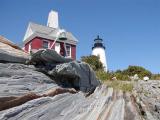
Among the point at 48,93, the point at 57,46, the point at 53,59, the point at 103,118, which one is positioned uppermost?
the point at 57,46

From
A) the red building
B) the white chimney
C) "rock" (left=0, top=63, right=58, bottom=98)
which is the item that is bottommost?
"rock" (left=0, top=63, right=58, bottom=98)

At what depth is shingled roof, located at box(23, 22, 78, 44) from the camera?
40.6m

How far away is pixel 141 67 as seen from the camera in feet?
124

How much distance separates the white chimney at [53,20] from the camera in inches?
1800

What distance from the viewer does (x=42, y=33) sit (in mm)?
41031

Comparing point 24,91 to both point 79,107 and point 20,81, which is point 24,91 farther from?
point 79,107

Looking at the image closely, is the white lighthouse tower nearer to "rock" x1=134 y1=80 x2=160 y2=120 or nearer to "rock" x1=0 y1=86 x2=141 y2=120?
"rock" x1=134 y1=80 x2=160 y2=120

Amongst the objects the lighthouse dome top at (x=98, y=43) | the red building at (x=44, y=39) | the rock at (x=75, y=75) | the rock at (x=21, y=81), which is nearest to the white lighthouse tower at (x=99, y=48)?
the lighthouse dome top at (x=98, y=43)

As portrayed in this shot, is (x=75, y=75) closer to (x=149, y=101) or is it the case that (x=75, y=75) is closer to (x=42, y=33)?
(x=149, y=101)

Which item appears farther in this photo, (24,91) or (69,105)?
(69,105)

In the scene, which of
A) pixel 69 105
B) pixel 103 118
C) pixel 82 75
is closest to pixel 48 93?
pixel 69 105

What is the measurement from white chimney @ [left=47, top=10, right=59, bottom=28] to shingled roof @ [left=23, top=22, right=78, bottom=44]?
2.30 m

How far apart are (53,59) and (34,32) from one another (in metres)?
28.2

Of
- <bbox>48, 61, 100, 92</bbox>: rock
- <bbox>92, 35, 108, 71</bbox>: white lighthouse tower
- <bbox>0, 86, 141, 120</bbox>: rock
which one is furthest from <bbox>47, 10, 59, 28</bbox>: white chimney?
<bbox>0, 86, 141, 120</bbox>: rock
